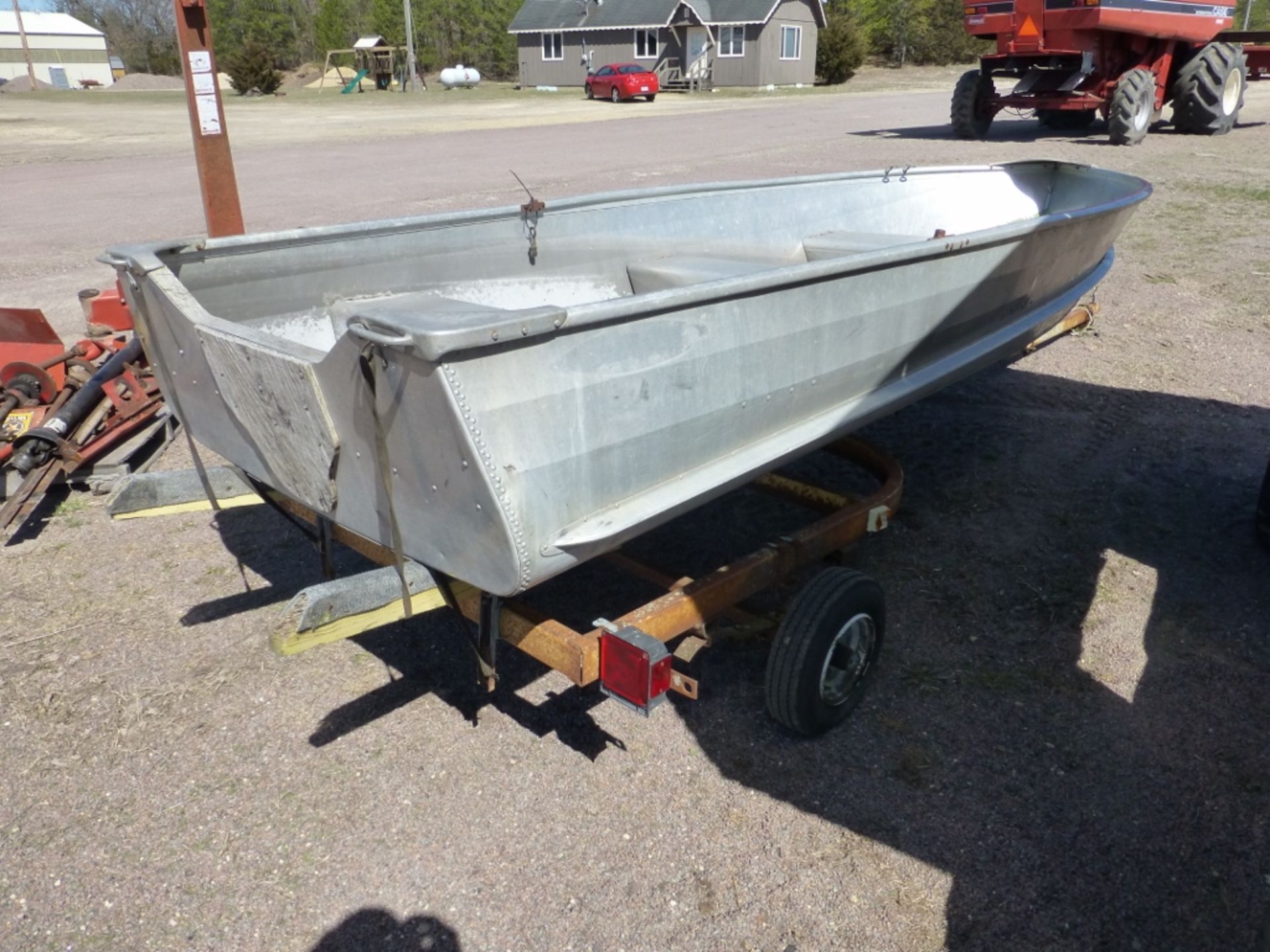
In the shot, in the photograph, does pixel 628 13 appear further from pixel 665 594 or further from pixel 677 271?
pixel 665 594

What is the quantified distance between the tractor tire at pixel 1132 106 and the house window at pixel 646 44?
2581 cm

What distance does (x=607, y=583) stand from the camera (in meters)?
3.77

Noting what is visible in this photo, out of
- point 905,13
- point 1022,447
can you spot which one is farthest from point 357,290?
point 905,13

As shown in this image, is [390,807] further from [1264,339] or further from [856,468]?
[1264,339]

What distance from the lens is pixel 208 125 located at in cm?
524

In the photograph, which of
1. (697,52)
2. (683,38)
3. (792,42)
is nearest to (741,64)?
(697,52)

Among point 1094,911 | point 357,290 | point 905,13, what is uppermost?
point 905,13

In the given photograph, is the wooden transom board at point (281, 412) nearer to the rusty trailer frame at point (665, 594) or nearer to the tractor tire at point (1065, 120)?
the rusty trailer frame at point (665, 594)

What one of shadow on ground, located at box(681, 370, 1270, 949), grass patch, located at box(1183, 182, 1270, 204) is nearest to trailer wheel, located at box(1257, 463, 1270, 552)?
shadow on ground, located at box(681, 370, 1270, 949)

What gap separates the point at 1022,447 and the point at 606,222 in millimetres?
2379

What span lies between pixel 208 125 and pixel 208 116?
1.9 inches

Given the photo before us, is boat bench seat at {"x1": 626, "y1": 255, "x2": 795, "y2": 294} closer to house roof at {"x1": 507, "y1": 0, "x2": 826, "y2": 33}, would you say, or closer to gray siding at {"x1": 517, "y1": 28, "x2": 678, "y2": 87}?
house roof at {"x1": 507, "y1": 0, "x2": 826, "y2": 33}

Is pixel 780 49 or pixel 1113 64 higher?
pixel 780 49

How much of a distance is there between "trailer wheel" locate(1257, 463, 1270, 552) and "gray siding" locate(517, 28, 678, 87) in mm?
36649
